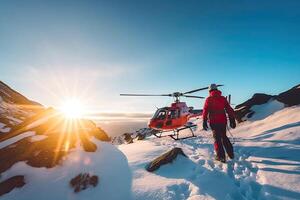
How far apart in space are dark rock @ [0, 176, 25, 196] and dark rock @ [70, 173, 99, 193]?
4.82 ft

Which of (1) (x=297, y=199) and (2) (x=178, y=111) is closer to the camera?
(1) (x=297, y=199)

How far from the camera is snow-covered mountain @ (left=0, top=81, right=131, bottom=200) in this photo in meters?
6.85

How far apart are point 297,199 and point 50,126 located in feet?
33.6

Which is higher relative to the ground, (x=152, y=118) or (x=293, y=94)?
(x=293, y=94)

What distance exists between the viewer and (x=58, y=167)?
791 cm

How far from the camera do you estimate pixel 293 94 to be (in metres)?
23.2

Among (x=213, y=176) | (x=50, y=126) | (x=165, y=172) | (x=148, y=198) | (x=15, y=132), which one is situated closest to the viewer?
(x=148, y=198)

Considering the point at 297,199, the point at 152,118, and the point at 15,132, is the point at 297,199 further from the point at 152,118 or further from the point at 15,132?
the point at 152,118

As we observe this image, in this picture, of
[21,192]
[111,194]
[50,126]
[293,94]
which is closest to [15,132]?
[50,126]

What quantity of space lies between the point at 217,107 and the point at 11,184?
24.6 ft

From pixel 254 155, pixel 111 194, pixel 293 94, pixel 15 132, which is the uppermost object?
pixel 293 94

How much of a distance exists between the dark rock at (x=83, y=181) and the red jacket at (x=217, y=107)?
4.96 m

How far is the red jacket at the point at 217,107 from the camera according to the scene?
31.1 ft

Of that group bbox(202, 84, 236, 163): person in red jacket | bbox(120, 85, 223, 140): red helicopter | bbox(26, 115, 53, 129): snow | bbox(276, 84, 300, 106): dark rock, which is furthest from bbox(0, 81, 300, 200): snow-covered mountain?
bbox(276, 84, 300, 106): dark rock
